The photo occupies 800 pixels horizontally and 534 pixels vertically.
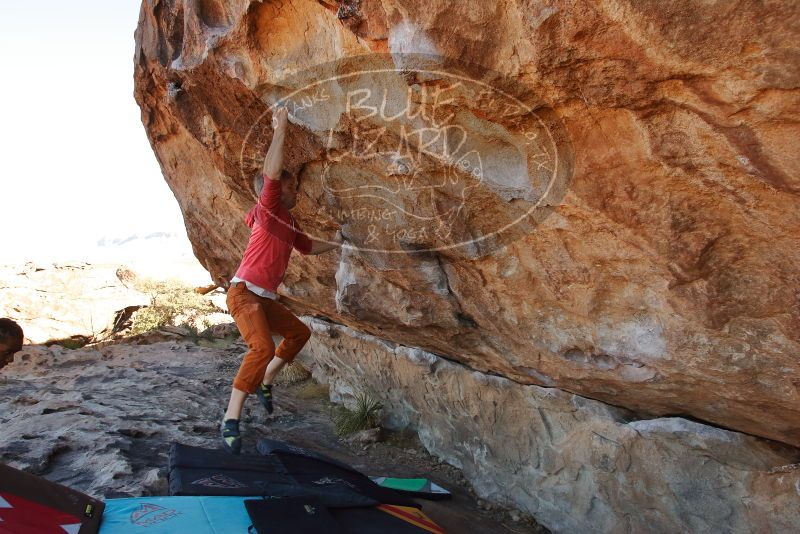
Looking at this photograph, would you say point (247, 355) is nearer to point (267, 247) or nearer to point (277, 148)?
point (267, 247)

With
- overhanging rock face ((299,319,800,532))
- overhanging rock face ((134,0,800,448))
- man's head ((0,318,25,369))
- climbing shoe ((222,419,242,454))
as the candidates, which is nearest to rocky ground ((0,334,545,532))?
man's head ((0,318,25,369))

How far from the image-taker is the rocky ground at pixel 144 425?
162 inches

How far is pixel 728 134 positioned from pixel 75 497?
3.27 metres

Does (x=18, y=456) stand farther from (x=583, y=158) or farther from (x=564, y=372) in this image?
(x=583, y=158)

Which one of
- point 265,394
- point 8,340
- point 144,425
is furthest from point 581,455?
point 8,340

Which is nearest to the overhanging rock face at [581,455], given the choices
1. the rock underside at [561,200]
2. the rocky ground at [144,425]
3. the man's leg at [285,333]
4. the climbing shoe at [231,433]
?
the rock underside at [561,200]

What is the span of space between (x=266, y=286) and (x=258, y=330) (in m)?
0.35

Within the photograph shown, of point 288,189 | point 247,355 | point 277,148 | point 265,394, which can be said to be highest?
point 277,148

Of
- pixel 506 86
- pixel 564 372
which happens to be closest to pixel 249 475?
pixel 564 372

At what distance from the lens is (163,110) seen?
528 centimetres

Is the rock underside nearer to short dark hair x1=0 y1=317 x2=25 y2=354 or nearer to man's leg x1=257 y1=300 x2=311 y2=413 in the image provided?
man's leg x1=257 y1=300 x2=311 y2=413

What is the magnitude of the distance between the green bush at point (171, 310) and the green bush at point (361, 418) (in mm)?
5465

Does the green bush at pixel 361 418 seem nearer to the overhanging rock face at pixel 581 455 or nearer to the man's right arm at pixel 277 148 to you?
the overhanging rock face at pixel 581 455

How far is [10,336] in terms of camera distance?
27.0 feet
